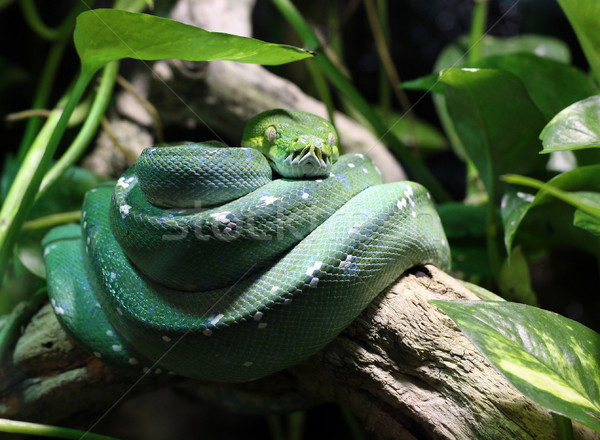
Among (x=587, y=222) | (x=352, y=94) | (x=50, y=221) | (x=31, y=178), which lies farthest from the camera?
→ (x=352, y=94)

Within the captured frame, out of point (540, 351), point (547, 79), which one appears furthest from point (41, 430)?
point (547, 79)

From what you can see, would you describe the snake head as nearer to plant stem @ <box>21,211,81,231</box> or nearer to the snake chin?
the snake chin

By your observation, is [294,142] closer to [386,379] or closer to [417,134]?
[386,379]

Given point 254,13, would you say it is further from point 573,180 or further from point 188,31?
point 573,180

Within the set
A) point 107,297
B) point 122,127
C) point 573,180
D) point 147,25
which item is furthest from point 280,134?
point 122,127

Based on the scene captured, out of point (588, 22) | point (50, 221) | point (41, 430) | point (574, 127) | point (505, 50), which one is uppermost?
point (588, 22)

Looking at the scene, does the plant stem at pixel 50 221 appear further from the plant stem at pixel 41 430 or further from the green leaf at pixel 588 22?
the green leaf at pixel 588 22
